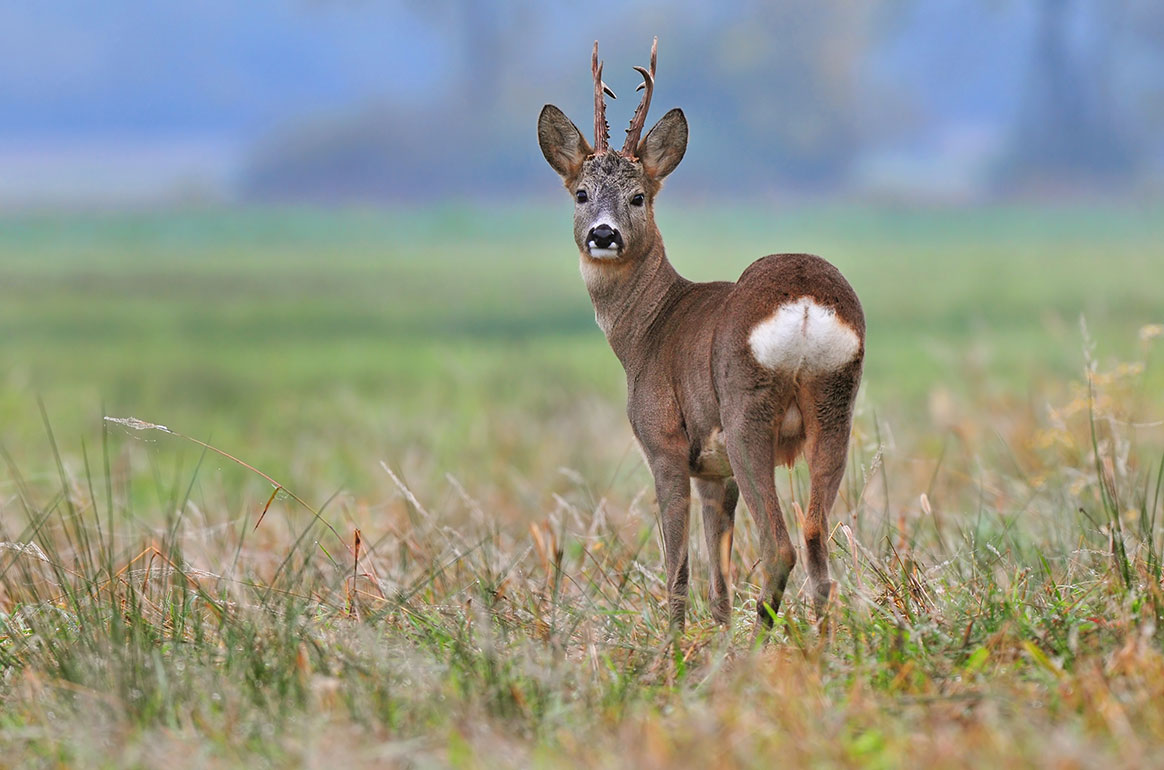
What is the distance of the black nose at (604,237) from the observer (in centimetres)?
619

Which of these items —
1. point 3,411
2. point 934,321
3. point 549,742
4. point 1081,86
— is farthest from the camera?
point 1081,86

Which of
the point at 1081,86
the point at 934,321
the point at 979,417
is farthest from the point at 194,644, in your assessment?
the point at 1081,86

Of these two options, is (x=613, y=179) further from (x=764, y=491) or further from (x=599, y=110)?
(x=764, y=491)

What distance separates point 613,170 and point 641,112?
25 centimetres

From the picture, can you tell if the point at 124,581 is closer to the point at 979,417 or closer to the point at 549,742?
the point at 549,742

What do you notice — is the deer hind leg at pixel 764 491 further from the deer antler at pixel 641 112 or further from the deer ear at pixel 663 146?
the deer ear at pixel 663 146

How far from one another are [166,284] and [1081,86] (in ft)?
263

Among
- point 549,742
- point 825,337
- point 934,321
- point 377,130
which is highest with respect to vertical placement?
point 377,130

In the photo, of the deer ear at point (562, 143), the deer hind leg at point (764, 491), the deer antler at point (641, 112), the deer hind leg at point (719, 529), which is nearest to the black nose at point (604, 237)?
the deer antler at point (641, 112)

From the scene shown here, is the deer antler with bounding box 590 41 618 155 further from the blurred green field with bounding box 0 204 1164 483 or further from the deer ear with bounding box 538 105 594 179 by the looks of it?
the blurred green field with bounding box 0 204 1164 483

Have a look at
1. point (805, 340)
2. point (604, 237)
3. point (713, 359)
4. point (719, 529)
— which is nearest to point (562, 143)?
point (604, 237)

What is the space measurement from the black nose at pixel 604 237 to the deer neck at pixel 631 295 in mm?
259

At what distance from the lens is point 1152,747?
371 cm

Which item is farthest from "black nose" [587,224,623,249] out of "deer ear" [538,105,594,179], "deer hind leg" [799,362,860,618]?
"deer hind leg" [799,362,860,618]
